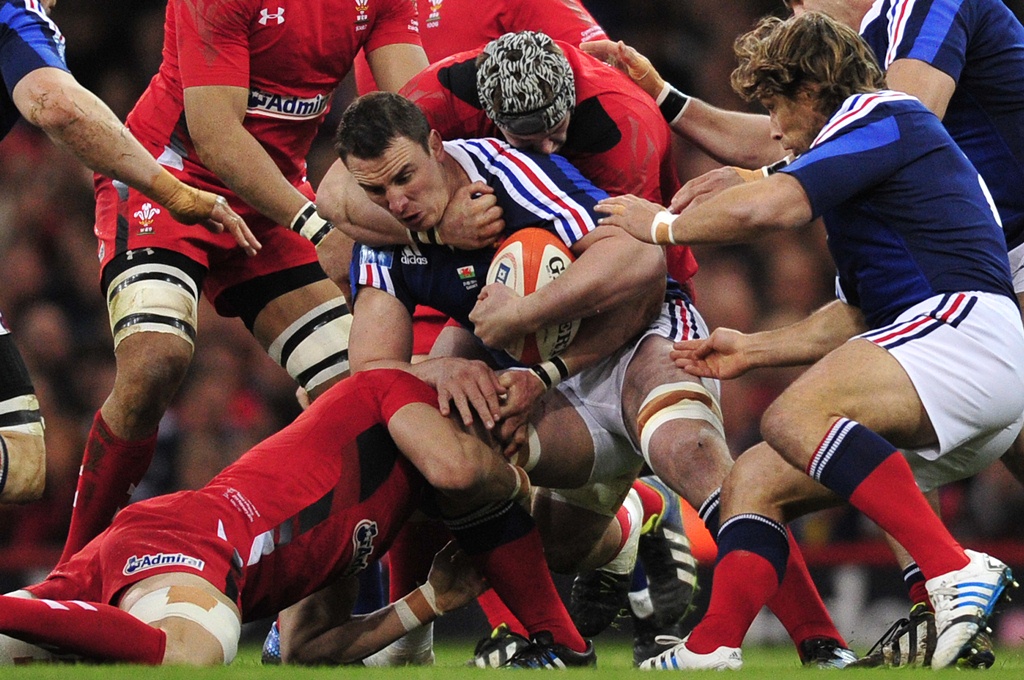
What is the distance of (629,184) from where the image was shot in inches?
181

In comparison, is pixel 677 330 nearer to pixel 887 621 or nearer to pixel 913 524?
pixel 913 524

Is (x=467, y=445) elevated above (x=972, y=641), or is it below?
above

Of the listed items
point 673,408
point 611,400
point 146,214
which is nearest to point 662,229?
point 673,408

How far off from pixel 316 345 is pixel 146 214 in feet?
2.61

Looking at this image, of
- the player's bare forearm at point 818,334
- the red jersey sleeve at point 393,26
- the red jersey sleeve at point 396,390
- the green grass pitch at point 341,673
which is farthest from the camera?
the red jersey sleeve at point 393,26

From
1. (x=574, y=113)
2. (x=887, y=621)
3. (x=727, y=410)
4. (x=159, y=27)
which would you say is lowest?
(x=887, y=621)

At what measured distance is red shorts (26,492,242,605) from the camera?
3.42 meters

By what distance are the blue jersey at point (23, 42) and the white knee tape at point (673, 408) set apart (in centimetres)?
214

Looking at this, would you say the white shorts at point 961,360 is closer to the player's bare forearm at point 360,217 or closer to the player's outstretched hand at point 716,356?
the player's outstretched hand at point 716,356

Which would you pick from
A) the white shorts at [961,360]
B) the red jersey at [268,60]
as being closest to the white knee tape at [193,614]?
the white shorts at [961,360]

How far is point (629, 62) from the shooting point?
518 cm

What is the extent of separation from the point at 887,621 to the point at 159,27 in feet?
24.5

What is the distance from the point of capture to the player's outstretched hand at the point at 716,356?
13.2 ft

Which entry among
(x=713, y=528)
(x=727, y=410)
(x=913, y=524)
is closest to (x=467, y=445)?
(x=713, y=528)
